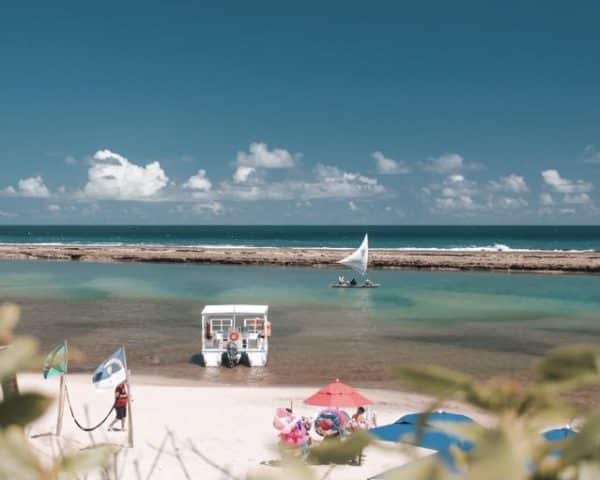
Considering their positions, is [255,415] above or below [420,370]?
below

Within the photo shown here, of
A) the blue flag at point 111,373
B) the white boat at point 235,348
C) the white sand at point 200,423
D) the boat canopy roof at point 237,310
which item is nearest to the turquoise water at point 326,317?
the white boat at point 235,348

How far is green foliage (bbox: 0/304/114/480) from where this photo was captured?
558 millimetres

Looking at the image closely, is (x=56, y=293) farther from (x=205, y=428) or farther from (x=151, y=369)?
(x=205, y=428)

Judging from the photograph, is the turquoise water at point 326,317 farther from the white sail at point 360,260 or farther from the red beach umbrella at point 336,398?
the red beach umbrella at point 336,398

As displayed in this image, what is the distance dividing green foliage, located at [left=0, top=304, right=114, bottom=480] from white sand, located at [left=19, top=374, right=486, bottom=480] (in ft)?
30.3

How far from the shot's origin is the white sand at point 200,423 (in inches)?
457

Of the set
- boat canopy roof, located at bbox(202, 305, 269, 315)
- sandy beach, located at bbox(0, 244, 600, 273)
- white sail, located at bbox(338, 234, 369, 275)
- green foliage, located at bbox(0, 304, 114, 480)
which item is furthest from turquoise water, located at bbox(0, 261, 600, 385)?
green foliage, located at bbox(0, 304, 114, 480)

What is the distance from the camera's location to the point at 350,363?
821 inches

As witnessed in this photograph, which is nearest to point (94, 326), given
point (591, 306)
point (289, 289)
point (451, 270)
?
point (289, 289)

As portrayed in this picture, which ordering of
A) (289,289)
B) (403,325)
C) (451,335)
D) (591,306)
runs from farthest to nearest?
1. (289,289)
2. (591,306)
3. (403,325)
4. (451,335)

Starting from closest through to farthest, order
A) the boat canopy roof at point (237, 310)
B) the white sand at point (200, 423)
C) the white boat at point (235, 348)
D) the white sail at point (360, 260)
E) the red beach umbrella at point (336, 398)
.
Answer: the white sand at point (200, 423) < the red beach umbrella at point (336, 398) < the white boat at point (235, 348) < the boat canopy roof at point (237, 310) < the white sail at point (360, 260)

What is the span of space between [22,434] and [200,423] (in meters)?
14.5

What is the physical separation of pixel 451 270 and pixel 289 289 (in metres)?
21.9

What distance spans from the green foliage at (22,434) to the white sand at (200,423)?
9.23 metres
